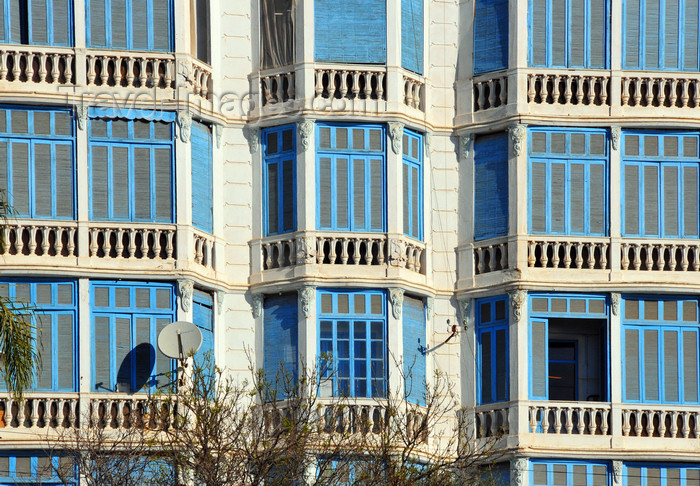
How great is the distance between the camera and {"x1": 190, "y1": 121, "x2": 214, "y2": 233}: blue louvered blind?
49.0 meters

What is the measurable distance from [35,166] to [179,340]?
5.16 metres

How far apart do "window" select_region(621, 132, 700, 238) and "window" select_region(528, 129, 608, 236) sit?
572 millimetres

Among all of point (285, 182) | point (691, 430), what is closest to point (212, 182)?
point (285, 182)

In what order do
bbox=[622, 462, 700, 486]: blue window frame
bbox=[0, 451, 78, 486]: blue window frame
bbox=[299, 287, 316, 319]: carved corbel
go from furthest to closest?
bbox=[299, 287, 316, 319]: carved corbel, bbox=[622, 462, 700, 486]: blue window frame, bbox=[0, 451, 78, 486]: blue window frame

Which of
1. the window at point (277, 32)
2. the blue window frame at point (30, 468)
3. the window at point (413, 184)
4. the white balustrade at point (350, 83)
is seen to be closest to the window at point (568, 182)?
the window at point (413, 184)

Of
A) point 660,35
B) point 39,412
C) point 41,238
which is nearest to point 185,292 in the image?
point 41,238

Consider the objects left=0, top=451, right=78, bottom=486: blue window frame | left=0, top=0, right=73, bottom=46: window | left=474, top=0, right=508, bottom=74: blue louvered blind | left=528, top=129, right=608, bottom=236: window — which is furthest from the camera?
left=474, top=0, right=508, bottom=74: blue louvered blind

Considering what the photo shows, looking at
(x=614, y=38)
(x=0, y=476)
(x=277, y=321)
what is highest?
(x=614, y=38)

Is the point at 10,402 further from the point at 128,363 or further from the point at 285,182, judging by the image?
the point at 285,182

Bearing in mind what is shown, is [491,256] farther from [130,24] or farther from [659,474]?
[130,24]

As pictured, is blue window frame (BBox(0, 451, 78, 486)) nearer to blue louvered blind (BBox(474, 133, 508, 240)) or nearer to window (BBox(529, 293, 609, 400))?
window (BBox(529, 293, 609, 400))

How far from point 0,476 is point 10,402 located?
1.60m

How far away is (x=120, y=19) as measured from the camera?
49.0m

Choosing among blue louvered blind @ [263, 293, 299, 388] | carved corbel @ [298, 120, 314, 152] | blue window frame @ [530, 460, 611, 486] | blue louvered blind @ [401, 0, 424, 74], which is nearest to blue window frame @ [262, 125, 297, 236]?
carved corbel @ [298, 120, 314, 152]
